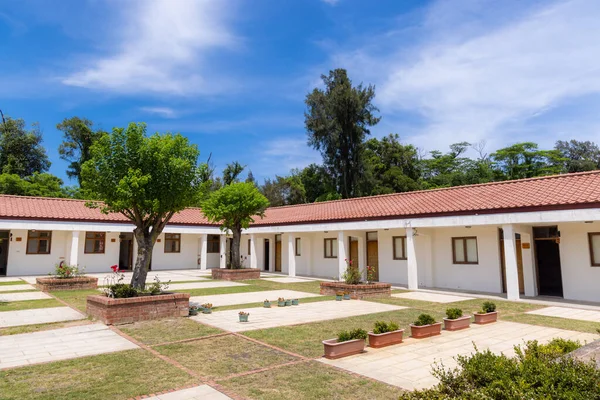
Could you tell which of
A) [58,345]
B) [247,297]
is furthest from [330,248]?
[58,345]

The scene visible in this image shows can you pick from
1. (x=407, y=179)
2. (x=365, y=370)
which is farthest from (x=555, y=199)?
(x=407, y=179)

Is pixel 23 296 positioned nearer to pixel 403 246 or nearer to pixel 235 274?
pixel 235 274

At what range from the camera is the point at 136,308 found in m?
9.71

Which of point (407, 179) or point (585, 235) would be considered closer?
point (585, 235)

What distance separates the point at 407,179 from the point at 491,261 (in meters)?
28.1

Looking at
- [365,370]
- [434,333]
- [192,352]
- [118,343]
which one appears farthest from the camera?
[434,333]

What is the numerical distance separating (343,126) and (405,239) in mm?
27350

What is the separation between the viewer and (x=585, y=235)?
1338 centimetres

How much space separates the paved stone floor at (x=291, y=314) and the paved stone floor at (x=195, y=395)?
378cm

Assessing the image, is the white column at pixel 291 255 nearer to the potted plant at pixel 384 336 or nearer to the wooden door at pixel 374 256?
the wooden door at pixel 374 256

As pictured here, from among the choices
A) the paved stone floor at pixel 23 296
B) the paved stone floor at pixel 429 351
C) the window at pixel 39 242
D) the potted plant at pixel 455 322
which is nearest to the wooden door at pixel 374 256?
the paved stone floor at pixel 429 351

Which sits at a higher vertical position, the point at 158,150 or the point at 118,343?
the point at 158,150

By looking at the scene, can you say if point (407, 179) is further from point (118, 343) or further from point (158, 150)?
point (118, 343)

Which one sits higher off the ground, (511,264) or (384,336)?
(511,264)
